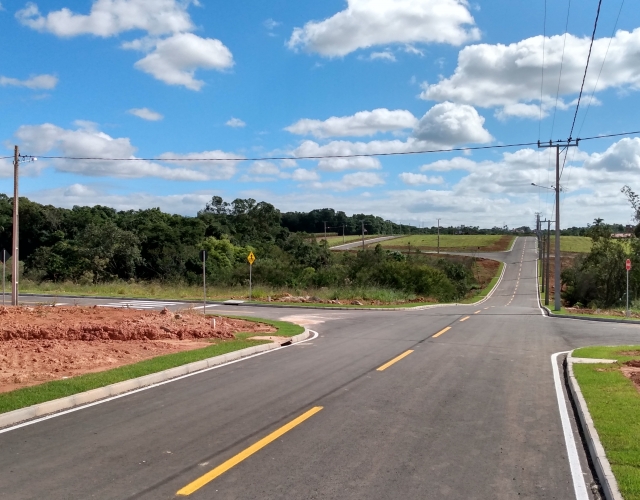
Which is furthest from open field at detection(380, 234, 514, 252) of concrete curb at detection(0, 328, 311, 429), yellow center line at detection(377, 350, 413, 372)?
concrete curb at detection(0, 328, 311, 429)

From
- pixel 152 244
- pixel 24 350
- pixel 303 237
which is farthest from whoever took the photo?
pixel 303 237

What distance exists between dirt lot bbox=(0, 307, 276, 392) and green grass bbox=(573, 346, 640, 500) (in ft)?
29.4

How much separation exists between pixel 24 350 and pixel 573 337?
53.5ft

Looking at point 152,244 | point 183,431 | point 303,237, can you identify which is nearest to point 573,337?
point 183,431

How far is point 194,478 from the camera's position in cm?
586

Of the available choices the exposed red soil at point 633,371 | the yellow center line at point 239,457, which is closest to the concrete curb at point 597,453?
the exposed red soil at point 633,371

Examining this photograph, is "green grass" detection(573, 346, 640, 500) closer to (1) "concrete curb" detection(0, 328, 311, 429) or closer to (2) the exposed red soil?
(2) the exposed red soil

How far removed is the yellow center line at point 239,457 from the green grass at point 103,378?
385 cm

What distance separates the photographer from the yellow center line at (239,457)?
561 centimetres

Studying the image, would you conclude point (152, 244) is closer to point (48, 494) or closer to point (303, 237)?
point (303, 237)

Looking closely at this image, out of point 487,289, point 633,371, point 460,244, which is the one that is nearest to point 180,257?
point 487,289

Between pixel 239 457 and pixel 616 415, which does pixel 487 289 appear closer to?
pixel 616 415

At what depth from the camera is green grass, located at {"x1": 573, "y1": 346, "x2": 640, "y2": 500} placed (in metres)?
5.81

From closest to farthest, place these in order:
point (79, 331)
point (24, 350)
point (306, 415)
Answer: point (306, 415) < point (24, 350) < point (79, 331)
